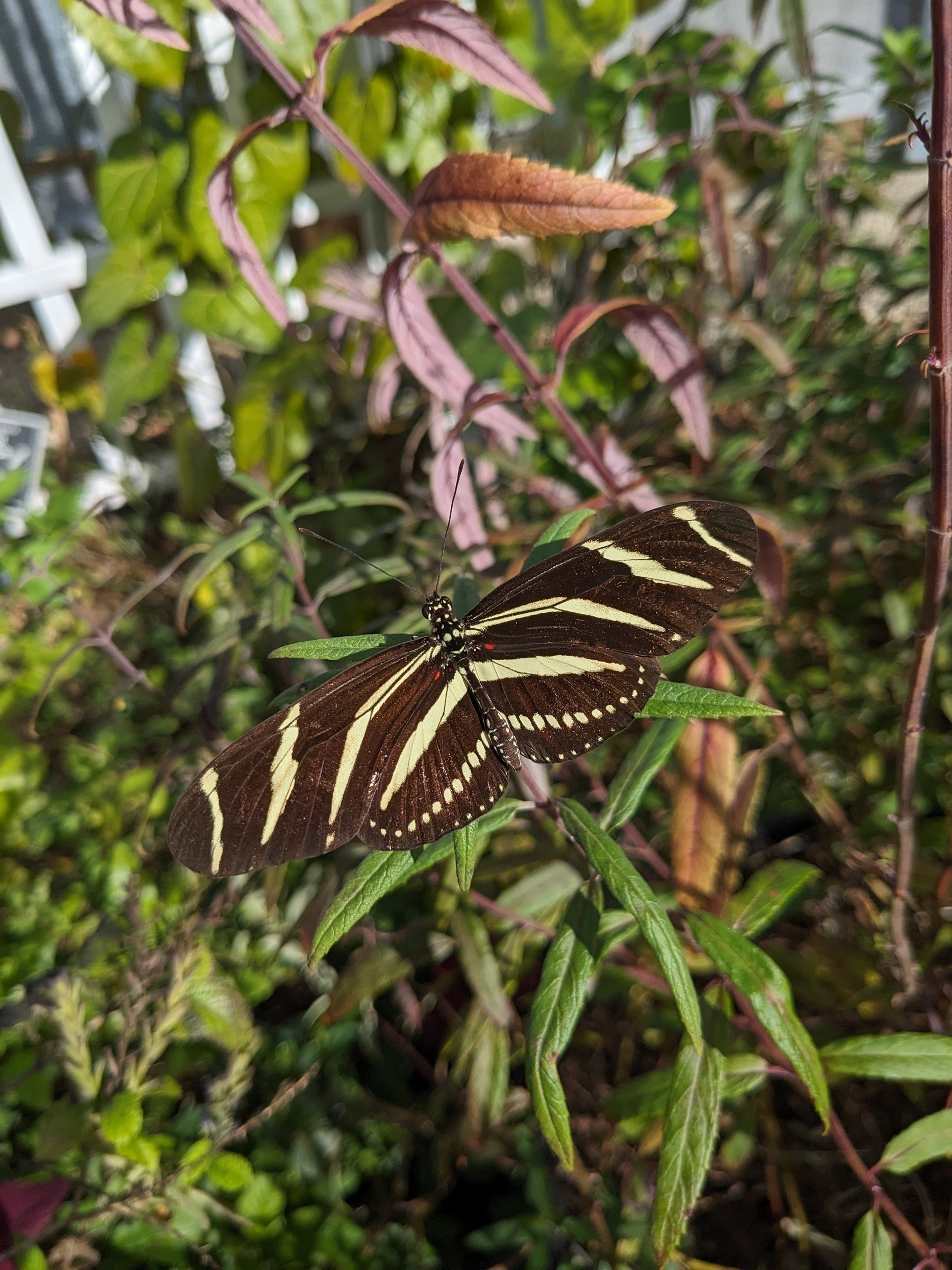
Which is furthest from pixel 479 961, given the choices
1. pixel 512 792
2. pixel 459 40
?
pixel 459 40

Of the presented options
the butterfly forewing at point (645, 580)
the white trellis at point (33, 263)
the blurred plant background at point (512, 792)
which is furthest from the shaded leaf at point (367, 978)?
the white trellis at point (33, 263)

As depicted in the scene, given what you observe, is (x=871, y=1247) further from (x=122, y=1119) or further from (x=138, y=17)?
(x=138, y=17)

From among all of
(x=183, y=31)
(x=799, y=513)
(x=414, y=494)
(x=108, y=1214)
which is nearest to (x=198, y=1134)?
(x=108, y=1214)

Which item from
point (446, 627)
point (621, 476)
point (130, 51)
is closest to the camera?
point (446, 627)

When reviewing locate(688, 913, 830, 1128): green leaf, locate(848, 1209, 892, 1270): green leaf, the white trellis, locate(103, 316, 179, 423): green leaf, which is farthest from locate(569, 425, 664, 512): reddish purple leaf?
the white trellis

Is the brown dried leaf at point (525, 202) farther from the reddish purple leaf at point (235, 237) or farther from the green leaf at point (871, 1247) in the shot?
the green leaf at point (871, 1247)

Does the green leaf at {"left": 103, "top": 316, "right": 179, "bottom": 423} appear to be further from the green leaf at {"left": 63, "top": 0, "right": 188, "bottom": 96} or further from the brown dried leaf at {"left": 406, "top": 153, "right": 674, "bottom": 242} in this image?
Result: the brown dried leaf at {"left": 406, "top": 153, "right": 674, "bottom": 242}

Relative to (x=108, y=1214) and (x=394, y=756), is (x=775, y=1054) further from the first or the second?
(x=108, y=1214)
